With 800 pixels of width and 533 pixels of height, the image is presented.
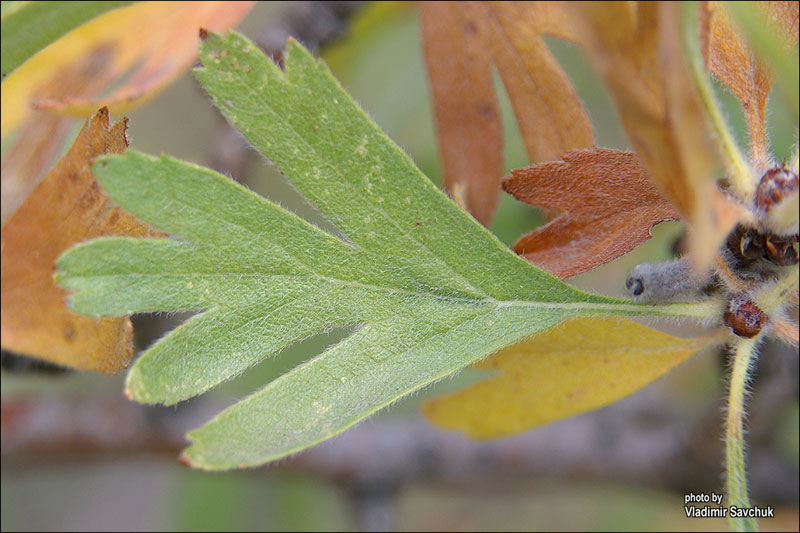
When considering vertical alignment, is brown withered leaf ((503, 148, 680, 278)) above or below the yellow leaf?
above

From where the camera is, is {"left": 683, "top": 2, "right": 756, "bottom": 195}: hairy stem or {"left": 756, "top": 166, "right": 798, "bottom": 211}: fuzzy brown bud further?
{"left": 756, "top": 166, "right": 798, "bottom": 211}: fuzzy brown bud

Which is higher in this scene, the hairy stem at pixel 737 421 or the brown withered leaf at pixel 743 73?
the brown withered leaf at pixel 743 73

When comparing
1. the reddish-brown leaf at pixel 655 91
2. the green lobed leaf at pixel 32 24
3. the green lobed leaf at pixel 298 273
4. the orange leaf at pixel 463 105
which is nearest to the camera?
the reddish-brown leaf at pixel 655 91

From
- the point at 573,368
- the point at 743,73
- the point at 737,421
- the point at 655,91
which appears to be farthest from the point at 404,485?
the point at 655,91

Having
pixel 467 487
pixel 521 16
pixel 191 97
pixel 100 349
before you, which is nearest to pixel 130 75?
pixel 100 349

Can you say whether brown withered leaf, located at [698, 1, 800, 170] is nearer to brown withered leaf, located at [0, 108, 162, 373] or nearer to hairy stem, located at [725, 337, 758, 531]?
hairy stem, located at [725, 337, 758, 531]

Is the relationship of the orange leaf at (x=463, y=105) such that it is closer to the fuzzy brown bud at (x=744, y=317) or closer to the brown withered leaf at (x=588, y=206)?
the brown withered leaf at (x=588, y=206)

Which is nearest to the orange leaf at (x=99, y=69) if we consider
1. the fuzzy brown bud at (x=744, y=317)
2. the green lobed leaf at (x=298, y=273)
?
the green lobed leaf at (x=298, y=273)

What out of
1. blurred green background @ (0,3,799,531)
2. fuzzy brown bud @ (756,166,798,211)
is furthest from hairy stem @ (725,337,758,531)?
blurred green background @ (0,3,799,531)
